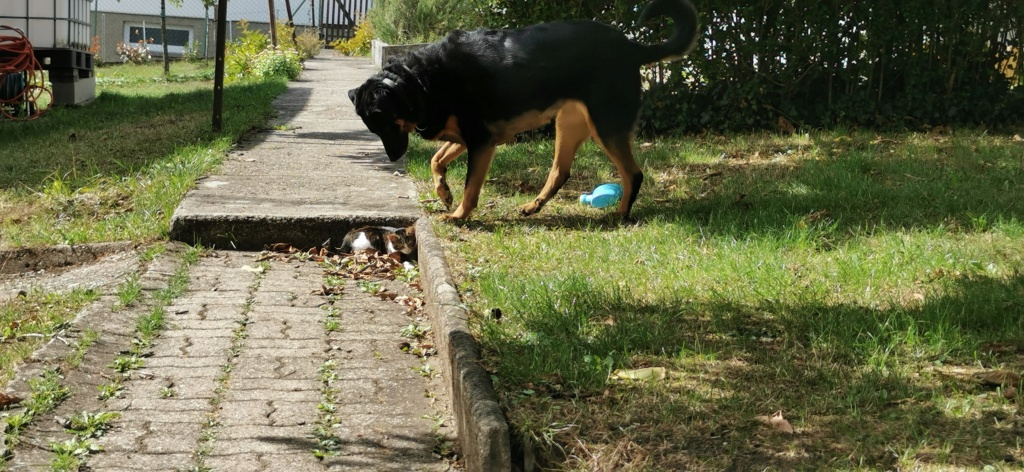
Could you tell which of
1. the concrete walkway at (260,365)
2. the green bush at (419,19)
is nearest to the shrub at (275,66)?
the green bush at (419,19)

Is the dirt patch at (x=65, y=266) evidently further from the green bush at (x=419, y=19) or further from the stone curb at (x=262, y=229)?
the green bush at (x=419, y=19)

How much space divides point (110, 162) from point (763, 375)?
641 cm

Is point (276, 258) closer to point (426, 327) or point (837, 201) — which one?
point (426, 327)

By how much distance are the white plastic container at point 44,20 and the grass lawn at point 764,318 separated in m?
8.17

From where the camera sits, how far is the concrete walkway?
374cm

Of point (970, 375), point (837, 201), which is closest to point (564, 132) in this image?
point (837, 201)

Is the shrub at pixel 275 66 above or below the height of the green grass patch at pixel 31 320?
above

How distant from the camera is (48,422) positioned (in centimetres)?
384

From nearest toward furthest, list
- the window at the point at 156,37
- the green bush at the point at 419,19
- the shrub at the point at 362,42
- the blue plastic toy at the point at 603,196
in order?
the blue plastic toy at the point at 603,196
the green bush at the point at 419,19
the shrub at the point at 362,42
the window at the point at 156,37

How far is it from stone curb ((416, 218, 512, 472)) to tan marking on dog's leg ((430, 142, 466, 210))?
1407 mm

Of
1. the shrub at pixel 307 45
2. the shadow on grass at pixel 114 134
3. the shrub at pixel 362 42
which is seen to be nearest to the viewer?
the shadow on grass at pixel 114 134

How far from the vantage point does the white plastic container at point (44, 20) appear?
12.8 meters

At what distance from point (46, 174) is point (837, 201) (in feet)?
19.7

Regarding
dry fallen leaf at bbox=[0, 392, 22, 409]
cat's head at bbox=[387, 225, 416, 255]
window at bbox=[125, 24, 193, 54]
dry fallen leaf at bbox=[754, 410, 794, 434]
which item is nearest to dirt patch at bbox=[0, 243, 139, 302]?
cat's head at bbox=[387, 225, 416, 255]
